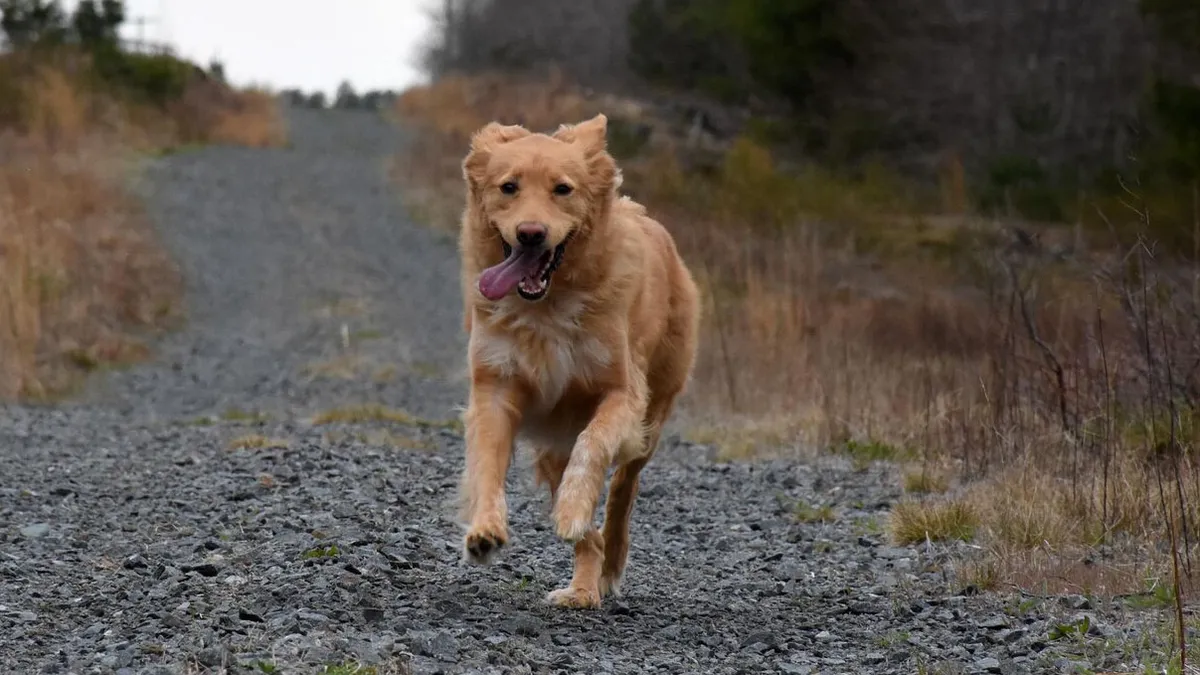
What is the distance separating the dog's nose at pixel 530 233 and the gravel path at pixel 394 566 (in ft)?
4.20

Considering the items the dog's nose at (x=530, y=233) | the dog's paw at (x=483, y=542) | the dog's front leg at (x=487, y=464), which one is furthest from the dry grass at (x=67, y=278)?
the dog's paw at (x=483, y=542)

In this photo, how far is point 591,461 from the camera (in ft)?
16.4

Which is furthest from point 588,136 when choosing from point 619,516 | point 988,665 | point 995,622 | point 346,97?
point 346,97

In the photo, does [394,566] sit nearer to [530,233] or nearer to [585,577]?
[585,577]

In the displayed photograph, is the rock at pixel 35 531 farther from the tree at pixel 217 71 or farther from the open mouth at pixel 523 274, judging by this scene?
the tree at pixel 217 71

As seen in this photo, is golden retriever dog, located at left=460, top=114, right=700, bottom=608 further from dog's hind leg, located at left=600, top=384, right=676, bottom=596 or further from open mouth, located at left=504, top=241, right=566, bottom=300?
dog's hind leg, located at left=600, top=384, right=676, bottom=596

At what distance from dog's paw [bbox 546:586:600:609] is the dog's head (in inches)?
43.6

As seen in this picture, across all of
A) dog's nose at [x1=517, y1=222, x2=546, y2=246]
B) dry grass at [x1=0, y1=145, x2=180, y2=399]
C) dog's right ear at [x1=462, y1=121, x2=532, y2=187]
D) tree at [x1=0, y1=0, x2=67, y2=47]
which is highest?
tree at [x1=0, y1=0, x2=67, y2=47]

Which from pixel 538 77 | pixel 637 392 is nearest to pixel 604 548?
pixel 637 392

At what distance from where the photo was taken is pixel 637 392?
213 inches

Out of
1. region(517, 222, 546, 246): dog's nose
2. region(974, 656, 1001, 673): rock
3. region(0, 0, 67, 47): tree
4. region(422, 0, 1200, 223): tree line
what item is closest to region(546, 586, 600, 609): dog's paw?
region(517, 222, 546, 246): dog's nose

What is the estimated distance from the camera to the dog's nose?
5.04 m

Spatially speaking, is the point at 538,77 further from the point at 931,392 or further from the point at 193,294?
the point at 931,392

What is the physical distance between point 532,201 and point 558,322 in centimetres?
44
